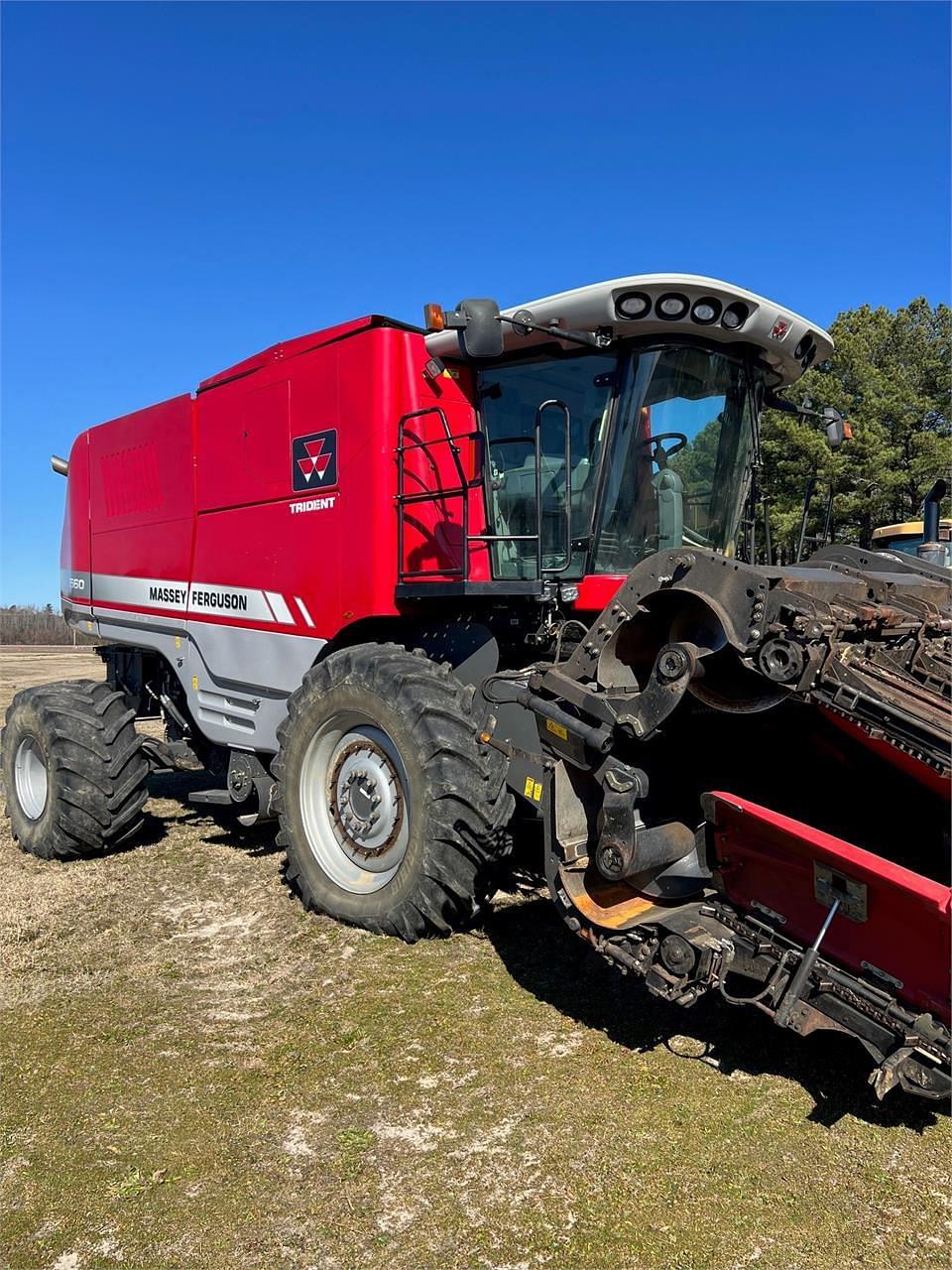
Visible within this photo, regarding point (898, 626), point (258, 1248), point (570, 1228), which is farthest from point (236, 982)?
point (898, 626)

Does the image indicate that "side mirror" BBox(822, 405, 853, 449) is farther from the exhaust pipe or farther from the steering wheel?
the steering wheel

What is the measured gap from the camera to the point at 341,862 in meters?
4.89

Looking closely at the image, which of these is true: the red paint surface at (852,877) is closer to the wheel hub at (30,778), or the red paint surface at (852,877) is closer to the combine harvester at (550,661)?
the combine harvester at (550,661)

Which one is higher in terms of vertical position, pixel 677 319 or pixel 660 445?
pixel 677 319

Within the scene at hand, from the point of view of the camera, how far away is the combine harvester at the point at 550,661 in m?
3.04

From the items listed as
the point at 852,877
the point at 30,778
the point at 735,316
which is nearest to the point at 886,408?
the point at 735,316

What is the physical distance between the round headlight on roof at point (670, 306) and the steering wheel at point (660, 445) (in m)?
0.58

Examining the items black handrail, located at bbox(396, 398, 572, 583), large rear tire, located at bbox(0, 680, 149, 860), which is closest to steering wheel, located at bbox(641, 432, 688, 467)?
black handrail, located at bbox(396, 398, 572, 583)

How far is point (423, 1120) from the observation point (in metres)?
3.09

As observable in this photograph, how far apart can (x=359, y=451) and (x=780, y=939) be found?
132 inches

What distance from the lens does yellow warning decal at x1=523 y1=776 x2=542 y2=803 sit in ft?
12.5

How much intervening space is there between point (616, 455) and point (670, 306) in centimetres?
71

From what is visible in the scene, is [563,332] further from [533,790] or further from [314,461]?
[533,790]

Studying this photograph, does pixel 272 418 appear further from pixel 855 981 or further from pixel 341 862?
pixel 855 981
